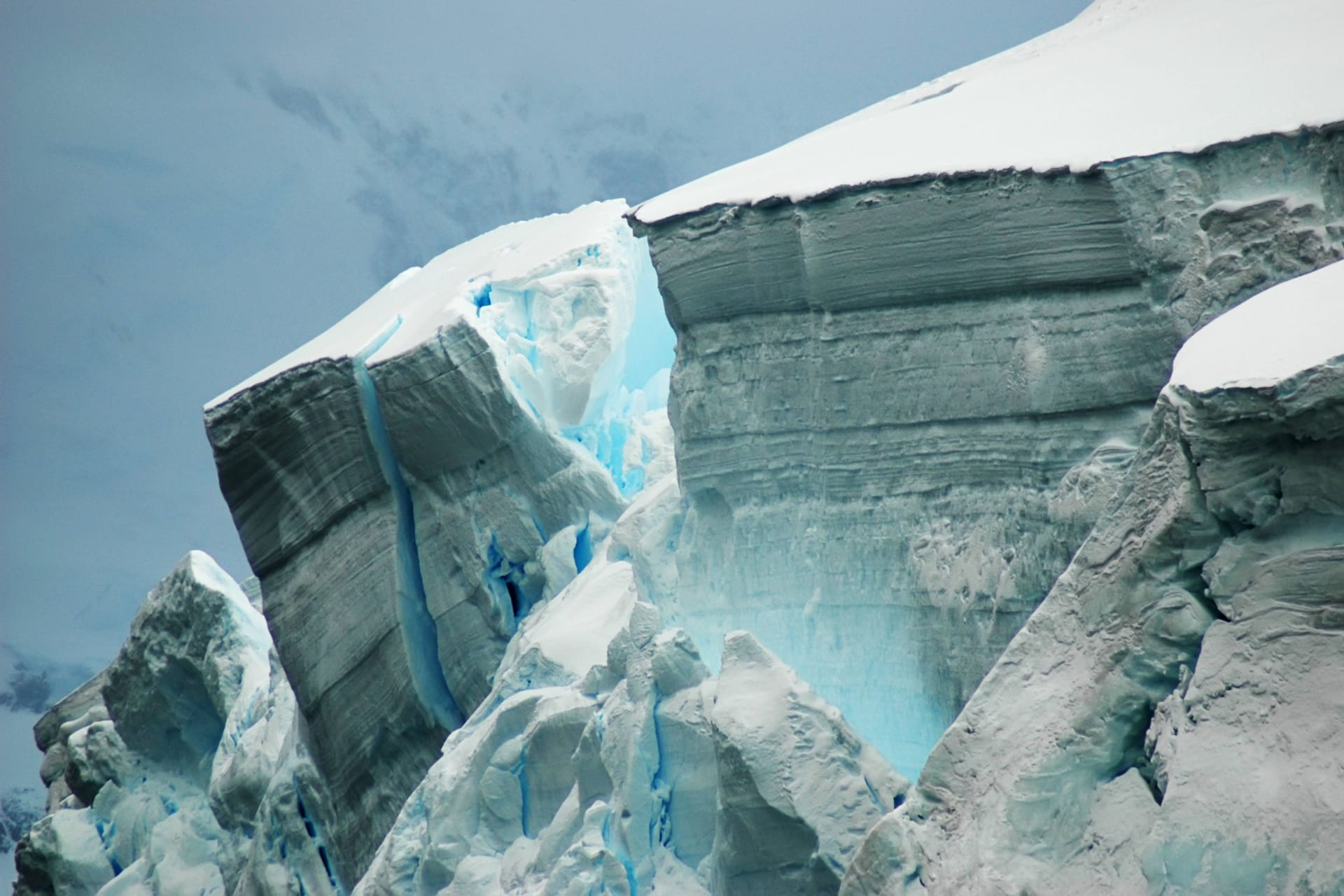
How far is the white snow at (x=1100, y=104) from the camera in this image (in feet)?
15.5

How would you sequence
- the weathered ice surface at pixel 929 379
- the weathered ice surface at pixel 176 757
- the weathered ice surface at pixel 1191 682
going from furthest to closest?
the weathered ice surface at pixel 176 757 → the weathered ice surface at pixel 929 379 → the weathered ice surface at pixel 1191 682

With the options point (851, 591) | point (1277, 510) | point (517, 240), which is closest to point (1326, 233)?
point (1277, 510)

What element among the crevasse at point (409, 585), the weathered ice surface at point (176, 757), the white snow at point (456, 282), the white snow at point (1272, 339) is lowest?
the weathered ice surface at point (176, 757)

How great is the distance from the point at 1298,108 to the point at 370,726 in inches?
187

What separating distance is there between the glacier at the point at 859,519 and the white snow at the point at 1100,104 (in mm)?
26

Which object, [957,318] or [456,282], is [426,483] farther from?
[957,318]

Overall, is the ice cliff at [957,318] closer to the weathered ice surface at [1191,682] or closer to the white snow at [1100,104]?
the white snow at [1100,104]

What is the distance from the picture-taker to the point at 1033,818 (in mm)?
3537

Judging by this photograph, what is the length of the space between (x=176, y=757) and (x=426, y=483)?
11.4 feet

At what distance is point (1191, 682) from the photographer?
11.1 feet

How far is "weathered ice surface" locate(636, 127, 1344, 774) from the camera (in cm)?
459

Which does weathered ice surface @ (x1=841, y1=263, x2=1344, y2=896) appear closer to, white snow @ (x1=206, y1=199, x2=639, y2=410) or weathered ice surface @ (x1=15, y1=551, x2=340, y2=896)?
white snow @ (x1=206, y1=199, x2=639, y2=410)

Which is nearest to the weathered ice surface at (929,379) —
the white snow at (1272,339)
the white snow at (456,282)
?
the white snow at (1272,339)

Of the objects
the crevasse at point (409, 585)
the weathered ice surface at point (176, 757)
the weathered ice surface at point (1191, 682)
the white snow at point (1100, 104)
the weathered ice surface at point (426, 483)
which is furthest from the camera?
the weathered ice surface at point (176, 757)
